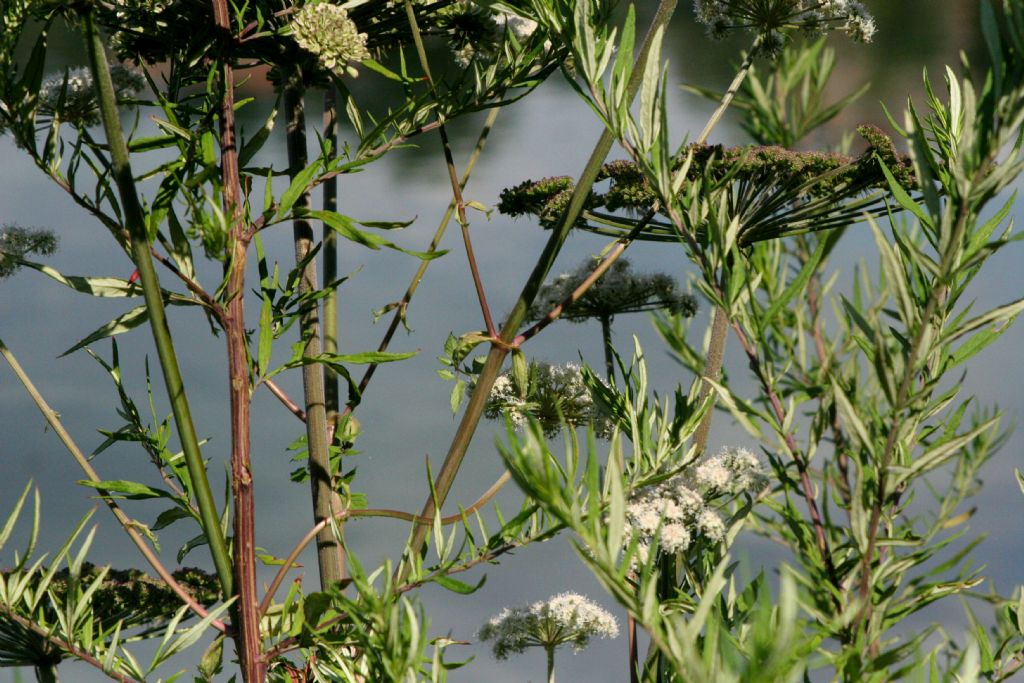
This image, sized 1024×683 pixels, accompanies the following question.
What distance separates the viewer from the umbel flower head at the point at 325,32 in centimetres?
71

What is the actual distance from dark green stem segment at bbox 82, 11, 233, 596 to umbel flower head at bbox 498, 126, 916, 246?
34 cm

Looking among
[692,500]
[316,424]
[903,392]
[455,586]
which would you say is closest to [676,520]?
[692,500]

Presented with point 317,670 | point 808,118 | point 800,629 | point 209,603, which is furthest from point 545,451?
point 808,118

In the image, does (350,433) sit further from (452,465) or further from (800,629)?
(800,629)

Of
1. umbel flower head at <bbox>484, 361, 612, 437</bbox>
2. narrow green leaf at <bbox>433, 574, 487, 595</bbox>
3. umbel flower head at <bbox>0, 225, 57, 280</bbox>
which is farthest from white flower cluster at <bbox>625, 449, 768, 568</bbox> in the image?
umbel flower head at <bbox>0, 225, 57, 280</bbox>

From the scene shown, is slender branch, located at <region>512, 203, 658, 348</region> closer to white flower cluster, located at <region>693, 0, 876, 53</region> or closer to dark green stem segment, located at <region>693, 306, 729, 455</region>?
dark green stem segment, located at <region>693, 306, 729, 455</region>

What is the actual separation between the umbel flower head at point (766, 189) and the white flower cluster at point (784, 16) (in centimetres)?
19

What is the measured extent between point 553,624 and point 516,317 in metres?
0.39

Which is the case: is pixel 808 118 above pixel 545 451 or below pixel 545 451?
above

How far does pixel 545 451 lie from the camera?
384 millimetres

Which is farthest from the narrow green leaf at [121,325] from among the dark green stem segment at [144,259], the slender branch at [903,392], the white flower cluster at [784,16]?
the white flower cluster at [784,16]

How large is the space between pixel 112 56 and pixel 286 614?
601 mm

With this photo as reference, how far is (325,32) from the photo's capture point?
2.35 ft

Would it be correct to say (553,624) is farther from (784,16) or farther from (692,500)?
(784,16)
